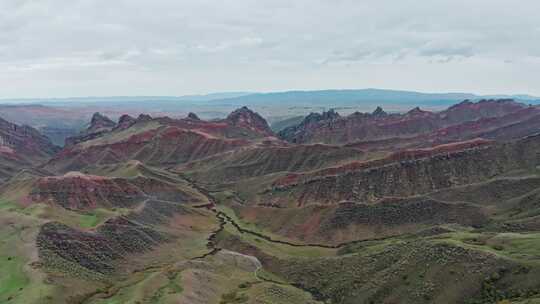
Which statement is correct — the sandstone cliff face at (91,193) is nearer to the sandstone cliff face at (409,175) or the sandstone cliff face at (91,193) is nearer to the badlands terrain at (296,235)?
the badlands terrain at (296,235)

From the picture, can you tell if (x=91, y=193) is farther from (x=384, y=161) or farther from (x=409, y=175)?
(x=409, y=175)

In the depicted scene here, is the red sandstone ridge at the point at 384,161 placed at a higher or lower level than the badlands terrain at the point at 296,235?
higher

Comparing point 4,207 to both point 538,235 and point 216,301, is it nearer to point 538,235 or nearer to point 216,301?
point 216,301

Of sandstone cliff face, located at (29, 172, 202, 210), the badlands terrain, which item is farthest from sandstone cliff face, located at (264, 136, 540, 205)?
sandstone cliff face, located at (29, 172, 202, 210)

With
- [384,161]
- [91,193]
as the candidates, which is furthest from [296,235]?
[91,193]

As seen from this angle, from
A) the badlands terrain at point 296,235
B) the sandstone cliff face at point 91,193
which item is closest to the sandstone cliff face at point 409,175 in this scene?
the badlands terrain at point 296,235

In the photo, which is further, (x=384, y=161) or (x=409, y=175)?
(x=384, y=161)
